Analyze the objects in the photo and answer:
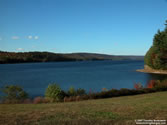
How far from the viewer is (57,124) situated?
498 cm

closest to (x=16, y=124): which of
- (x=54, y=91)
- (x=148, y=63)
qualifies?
(x=54, y=91)

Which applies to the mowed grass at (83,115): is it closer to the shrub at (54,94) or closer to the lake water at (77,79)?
the shrub at (54,94)

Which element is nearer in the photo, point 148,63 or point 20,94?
point 20,94

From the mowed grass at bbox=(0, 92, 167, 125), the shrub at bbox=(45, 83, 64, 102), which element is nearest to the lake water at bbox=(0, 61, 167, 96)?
the shrub at bbox=(45, 83, 64, 102)

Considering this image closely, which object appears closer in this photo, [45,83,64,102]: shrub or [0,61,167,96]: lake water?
[45,83,64,102]: shrub

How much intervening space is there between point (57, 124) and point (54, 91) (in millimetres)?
11725

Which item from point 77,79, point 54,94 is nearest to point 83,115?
point 54,94

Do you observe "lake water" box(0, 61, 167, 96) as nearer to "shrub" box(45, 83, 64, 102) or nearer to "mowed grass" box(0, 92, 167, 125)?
"shrub" box(45, 83, 64, 102)

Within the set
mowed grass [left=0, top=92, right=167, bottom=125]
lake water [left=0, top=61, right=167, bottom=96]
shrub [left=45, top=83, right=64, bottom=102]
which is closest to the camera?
mowed grass [left=0, top=92, right=167, bottom=125]

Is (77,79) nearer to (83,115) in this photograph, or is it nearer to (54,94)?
(54,94)

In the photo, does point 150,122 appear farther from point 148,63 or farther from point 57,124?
point 148,63

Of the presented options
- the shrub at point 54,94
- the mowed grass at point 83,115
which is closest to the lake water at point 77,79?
the shrub at point 54,94

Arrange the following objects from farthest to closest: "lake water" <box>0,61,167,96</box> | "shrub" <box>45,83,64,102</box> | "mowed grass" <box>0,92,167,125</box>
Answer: "lake water" <box>0,61,167,96</box>, "shrub" <box>45,83,64,102</box>, "mowed grass" <box>0,92,167,125</box>

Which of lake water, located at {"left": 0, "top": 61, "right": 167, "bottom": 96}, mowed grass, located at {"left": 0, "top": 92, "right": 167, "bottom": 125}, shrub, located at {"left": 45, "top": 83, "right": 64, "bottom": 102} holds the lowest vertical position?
lake water, located at {"left": 0, "top": 61, "right": 167, "bottom": 96}
